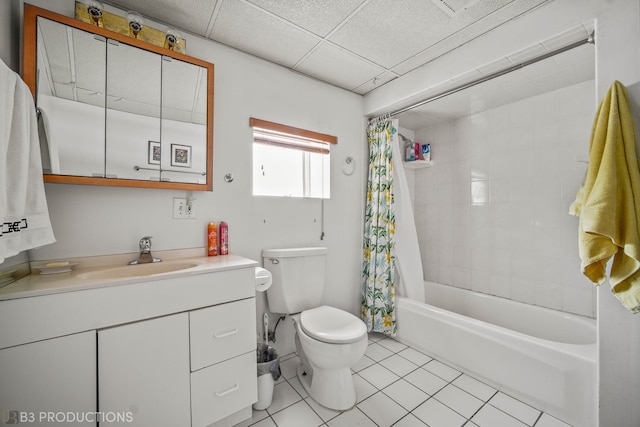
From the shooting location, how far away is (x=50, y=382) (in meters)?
0.91

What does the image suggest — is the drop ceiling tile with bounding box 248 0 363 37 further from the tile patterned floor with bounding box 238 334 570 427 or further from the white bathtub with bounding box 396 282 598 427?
the tile patterned floor with bounding box 238 334 570 427

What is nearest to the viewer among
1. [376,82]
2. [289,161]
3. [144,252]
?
[144,252]

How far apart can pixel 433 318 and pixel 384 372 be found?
545mm

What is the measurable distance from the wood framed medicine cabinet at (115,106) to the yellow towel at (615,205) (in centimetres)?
191

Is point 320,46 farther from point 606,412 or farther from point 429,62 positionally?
point 606,412

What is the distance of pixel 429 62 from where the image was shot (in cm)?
190

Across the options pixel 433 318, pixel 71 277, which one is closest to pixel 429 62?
pixel 433 318

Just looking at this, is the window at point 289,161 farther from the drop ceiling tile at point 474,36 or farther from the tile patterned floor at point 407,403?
the tile patterned floor at point 407,403

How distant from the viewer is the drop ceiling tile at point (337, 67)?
5.92ft

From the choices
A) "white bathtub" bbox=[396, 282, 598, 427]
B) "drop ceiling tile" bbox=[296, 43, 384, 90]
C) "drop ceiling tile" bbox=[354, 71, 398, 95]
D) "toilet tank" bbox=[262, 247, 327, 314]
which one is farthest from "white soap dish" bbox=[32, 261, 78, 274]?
"drop ceiling tile" bbox=[354, 71, 398, 95]

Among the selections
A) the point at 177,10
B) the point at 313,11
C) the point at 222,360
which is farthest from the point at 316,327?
the point at 177,10

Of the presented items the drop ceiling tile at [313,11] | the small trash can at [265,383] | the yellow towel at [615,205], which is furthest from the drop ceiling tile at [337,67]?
the small trash can at [265,383]

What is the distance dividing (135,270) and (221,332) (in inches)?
22.0

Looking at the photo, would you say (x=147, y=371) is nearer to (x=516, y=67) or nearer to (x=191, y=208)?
(x=191, y=208)
